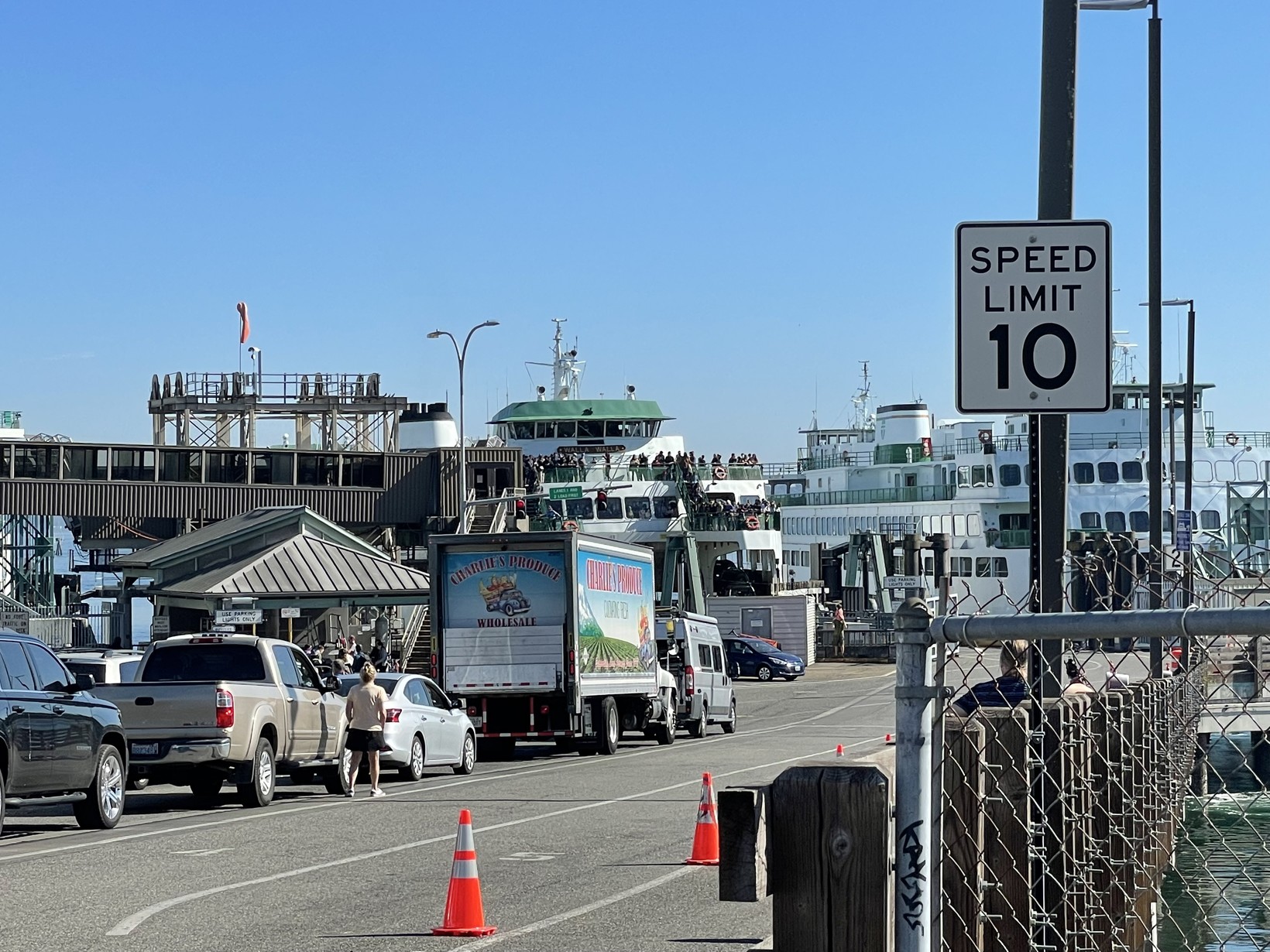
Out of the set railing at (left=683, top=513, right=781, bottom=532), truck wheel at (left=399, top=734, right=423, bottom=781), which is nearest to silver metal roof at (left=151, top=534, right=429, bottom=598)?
truck wheel at (left=399, top=734, right=423, bottom=781)

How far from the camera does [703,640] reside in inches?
1357

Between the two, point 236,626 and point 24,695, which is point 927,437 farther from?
point 24,695

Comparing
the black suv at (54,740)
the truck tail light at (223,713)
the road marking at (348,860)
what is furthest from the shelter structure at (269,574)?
the black suv at (54,740)

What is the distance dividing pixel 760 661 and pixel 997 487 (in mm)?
23212

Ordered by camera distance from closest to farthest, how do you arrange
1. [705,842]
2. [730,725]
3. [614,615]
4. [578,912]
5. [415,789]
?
[578,912]
[705,842]
[415,789]
[614,615]
[730,725]

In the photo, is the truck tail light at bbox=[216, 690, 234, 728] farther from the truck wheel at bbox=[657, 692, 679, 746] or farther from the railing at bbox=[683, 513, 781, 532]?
the railing at bbox=[683, 513, 781, 532]

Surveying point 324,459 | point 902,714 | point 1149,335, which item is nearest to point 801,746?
point 1149,335

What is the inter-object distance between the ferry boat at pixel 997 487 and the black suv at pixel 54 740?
4515cm

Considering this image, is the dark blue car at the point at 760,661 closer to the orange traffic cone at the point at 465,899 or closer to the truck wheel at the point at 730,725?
the truck wheel at the point at 730,725

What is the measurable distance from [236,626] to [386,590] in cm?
338

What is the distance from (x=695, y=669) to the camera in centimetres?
3344

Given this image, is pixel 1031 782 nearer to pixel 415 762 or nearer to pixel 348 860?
pixel 348 860

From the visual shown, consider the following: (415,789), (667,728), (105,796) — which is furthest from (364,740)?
(667,728)

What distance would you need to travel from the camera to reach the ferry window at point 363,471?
6050 cm
